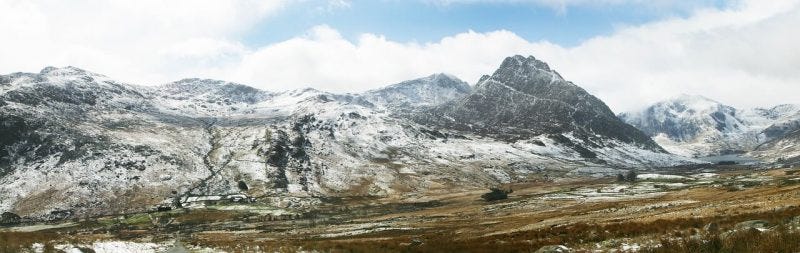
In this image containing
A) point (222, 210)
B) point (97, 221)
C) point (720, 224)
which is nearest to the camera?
point (720, 224)

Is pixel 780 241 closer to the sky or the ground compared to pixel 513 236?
closer to the sky

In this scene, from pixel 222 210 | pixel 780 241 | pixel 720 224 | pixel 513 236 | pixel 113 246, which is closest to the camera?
pixel 780 241

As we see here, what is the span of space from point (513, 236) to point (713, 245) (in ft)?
84.0

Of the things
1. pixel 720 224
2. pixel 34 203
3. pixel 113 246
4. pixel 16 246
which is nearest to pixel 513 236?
pixel 720 224

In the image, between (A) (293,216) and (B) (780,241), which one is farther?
(A) (293,216)

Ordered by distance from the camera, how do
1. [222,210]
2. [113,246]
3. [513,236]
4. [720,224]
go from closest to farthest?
[720,224], [113,246], [513,236], [222,210]

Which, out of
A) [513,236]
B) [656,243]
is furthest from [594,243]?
[513,236]

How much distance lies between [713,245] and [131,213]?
174 meters

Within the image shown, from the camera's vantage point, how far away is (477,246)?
44812 mm

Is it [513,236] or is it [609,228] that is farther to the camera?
[513,236]

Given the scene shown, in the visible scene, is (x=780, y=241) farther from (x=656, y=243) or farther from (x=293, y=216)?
(x=293, y=216)

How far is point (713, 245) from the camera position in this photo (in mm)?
25625

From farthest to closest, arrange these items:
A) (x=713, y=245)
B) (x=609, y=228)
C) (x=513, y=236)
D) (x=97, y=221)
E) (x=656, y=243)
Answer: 1. (x=97, y=221)
2. (x=513, y=236)
3. (x=609, y=228)
4. (x=656, y=243)
5. (x=713, y=245)

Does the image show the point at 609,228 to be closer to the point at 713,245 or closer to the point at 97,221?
the point at 713,245
